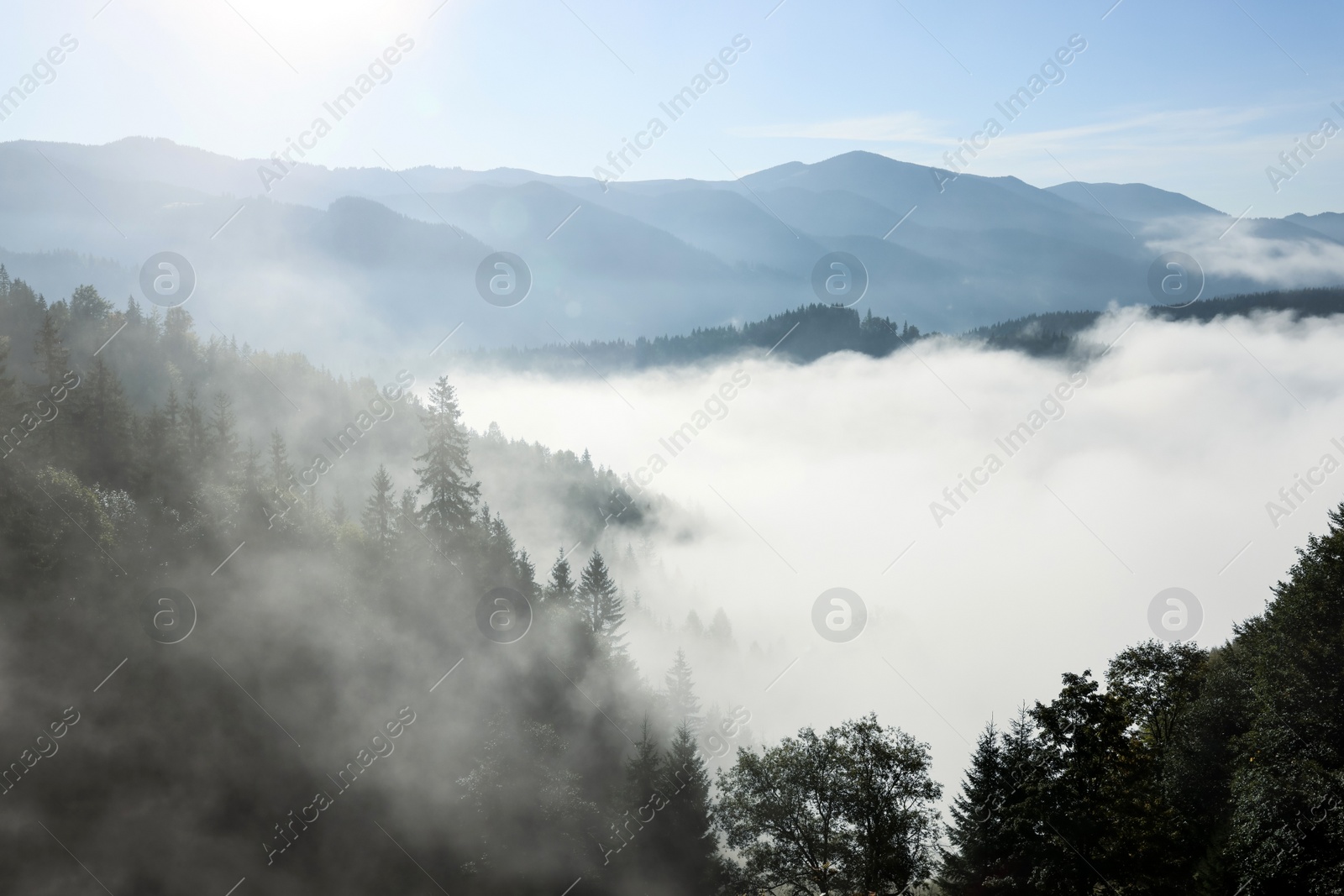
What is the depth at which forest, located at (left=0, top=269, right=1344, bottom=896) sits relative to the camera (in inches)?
1067

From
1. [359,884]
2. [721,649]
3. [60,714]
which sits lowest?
[60,714]

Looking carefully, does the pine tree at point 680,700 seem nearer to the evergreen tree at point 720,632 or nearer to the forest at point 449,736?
the forest at point 449,736

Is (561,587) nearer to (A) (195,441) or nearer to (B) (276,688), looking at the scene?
(B) (276,688)

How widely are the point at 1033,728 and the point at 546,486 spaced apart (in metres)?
150

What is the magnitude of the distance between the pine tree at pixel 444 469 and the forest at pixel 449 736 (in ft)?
0.76

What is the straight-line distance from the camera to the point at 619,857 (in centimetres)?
4384

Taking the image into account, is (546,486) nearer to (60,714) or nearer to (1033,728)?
(60,714)

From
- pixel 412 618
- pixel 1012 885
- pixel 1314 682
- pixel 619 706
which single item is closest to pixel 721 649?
pixel 619 706

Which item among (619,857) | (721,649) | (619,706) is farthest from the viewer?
(721,649)

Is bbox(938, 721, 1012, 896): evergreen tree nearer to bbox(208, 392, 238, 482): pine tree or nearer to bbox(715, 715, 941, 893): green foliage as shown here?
bbox(715, 715, 941, 893): green foliage

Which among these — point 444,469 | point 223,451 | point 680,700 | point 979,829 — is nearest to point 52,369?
point 223,451

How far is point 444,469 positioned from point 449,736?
18081mm

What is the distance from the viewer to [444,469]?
53875 mm

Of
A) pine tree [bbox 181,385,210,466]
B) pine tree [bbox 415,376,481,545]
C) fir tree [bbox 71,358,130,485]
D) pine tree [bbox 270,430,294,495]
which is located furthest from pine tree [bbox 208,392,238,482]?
pine tree [bbox 415,376,481,545]
